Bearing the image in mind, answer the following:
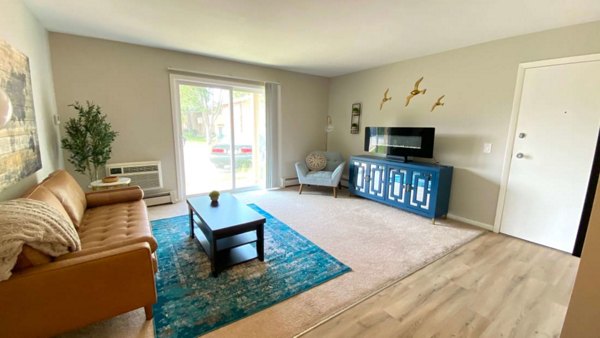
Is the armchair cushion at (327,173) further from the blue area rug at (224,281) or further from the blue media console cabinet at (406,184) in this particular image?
the blue area rug at (224,281)

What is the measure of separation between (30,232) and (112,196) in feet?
5.21

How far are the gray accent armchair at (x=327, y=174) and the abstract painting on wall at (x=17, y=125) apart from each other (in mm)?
3409

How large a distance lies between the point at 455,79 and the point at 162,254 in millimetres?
4154

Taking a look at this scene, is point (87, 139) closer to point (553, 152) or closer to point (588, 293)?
point (588, 293)

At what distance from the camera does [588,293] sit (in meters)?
1.10

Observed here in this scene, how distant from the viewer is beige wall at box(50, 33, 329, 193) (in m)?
3.14

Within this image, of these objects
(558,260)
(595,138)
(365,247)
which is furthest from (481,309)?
(595,138)

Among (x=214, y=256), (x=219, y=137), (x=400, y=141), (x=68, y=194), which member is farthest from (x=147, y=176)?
(x=400, y=141)

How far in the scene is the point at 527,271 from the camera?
2.29 metres

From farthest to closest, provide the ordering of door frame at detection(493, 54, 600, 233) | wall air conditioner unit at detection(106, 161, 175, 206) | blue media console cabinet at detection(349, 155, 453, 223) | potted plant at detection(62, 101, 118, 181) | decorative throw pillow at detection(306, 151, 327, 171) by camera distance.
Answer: decorative throw pillow at detection(306, 151, 327, 171), wall air conditioner unit at detection(106, 161, 175, 206), blue media console cabinet at detection(349, 155, 453, 223), potted plant at detection(62, 101, 118, 181), door frame at detection(493, 54, 600, 233)

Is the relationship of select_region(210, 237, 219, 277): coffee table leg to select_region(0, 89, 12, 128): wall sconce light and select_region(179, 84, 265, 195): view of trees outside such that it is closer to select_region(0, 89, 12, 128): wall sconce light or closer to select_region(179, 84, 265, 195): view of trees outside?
select_region(0, 89, 12, 128): wall sconce light

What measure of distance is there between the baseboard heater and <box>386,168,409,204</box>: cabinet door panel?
3.43 metres

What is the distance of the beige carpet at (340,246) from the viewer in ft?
5.29

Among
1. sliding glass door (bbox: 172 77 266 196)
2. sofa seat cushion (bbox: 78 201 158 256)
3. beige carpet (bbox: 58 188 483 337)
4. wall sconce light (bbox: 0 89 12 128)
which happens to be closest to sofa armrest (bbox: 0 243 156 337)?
sofa seat cushion (bbox: 78 201 158 256)
